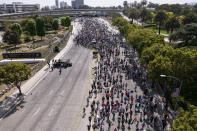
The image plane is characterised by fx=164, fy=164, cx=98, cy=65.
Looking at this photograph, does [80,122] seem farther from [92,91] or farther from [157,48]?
[157,48]

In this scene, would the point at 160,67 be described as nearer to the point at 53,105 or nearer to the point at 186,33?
the point at 53,105

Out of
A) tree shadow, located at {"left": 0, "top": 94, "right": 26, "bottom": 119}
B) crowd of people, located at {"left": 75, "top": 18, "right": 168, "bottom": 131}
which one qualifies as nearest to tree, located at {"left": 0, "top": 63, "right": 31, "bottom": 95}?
tree shadow, located at {"left": 0, "top": 94, "right": 26, "bottom": 119}

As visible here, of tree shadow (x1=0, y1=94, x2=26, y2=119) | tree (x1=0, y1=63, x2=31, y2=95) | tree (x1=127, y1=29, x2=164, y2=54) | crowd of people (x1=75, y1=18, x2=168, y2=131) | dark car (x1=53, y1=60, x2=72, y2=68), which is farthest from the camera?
dark car (x1=53, y1=60, x2=72, y2=68)

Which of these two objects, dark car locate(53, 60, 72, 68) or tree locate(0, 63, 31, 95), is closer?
tree locate(0, 63, 31, 95)

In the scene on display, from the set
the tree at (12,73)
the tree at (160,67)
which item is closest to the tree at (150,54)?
the tree at (160,67)

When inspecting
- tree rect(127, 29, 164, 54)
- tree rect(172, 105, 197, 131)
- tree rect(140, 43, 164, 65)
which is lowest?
tree rect(172, 105, 197, 131)

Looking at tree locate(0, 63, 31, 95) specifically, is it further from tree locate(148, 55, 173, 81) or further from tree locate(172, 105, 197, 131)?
tree locate(172, 105, 197, 131)

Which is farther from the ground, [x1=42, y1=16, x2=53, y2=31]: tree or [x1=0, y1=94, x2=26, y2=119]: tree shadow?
[x1=42, y1=16, x2=53, y2=31]: tree

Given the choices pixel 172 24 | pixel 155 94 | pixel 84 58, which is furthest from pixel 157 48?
pixel 172 24

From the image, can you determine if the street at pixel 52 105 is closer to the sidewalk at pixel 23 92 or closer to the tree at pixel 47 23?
the sidewalk at pixel 23 92
